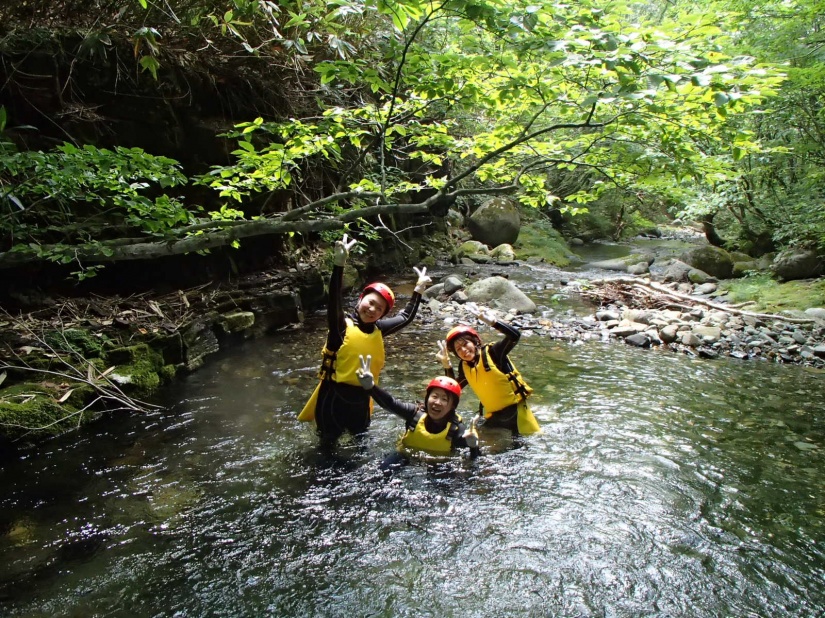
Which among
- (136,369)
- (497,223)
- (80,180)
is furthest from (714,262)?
(80,180)

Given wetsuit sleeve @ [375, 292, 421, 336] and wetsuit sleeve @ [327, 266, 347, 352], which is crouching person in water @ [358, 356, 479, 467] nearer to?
wetsuit sleeve @ [327, 266, 347, 352]

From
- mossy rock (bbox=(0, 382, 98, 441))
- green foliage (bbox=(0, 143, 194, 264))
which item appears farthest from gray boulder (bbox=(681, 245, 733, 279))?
mossy rock (bbox=(0, 382, 98, 441))

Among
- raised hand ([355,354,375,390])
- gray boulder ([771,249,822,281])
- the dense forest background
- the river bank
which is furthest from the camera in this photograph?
gray boulder ([771,249,822,281])

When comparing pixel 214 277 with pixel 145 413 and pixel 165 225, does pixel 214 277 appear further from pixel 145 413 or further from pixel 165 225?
pixel 165 225

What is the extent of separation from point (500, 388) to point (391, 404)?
54.4 inches

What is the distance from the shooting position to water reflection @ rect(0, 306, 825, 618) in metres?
3.02

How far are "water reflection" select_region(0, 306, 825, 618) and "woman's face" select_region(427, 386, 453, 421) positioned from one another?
0.54 meters

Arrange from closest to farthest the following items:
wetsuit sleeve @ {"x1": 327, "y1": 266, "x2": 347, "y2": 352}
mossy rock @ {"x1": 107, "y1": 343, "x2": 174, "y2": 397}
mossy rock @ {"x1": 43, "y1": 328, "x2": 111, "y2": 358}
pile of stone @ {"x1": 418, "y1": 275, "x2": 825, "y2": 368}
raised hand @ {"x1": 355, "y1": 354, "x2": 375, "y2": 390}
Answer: raised hand @ {"x1": 355, "y1": 354, "x2": 375, "y2": 390} < wetsuit sleeve @ {"x1": 327, "y1": 266, "x2": 347, "y2": 352} < mossy rock @ {"x1": 43, "y1": 328, "x2": 111, "y2": 358} < mossy rock @ {"x1": 107, "y1": 343, "x2": 174, "y2": 397} < pile of stone @ {"x1": 418, "y1": 275, "x2": 825, "y2": 368}

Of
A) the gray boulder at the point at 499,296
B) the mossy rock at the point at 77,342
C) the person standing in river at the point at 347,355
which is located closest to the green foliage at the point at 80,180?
the mossy rock at the point at 77,342

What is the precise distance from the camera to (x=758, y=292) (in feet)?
38.5

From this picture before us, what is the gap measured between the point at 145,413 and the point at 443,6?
17.2 ft

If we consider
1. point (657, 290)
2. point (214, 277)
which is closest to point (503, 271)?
point (657, 290)

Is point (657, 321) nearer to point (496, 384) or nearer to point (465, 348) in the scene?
point (496, 384)

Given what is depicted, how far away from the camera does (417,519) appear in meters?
3.83
